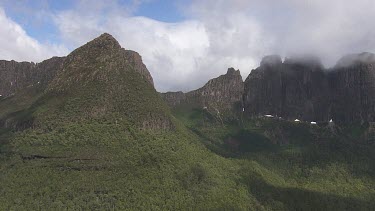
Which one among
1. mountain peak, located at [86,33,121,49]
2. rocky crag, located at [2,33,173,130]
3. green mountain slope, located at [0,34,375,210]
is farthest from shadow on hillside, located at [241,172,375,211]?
mountain peak, located at [86,33,121,49]

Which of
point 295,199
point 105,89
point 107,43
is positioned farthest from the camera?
point 107,43

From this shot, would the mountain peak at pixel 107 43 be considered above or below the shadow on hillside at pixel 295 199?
above

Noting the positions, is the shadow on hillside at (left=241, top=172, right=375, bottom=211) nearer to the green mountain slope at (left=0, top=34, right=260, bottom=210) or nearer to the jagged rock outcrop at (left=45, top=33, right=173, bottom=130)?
the green mountain slope at (left=0, top=34, right=260, bottom=210)

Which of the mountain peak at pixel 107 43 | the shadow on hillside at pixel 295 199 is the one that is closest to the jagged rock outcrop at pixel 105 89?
the mountain peak at pixel 107 43

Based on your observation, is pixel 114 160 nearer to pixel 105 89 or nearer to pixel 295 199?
pixel 105 89

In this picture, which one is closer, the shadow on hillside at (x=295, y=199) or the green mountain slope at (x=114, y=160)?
the green mountain slope at (x=114, y=160)

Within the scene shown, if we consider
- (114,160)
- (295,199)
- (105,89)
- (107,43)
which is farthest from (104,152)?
(295,199)

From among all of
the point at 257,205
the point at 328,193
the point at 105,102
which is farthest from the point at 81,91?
the point at 328,193

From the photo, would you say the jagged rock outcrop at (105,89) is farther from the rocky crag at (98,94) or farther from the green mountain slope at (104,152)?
the green mountain slope at (104,152)
